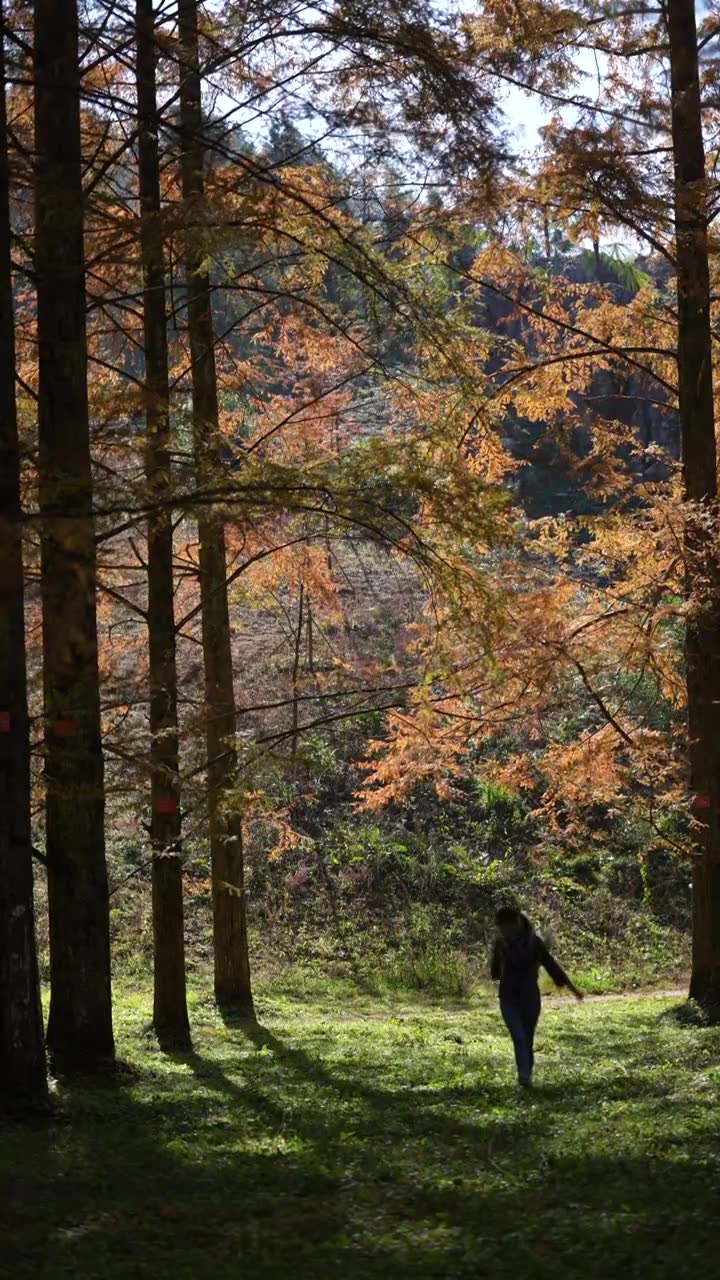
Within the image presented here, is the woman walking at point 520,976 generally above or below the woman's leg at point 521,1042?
above

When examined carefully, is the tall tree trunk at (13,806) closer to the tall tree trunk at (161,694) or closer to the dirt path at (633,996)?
the tall tree trunk at (161,694)

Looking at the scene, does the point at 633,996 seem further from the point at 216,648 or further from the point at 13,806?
the point at 13,806

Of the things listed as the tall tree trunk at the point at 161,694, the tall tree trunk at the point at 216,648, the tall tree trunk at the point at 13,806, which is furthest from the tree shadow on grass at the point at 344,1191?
the tall tree trunk at the point at 216,648

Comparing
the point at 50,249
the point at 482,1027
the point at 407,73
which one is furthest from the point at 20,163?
the point at 482,1027

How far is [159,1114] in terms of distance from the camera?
26.9 feet

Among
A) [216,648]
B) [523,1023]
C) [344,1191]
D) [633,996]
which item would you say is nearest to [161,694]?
[216,648]

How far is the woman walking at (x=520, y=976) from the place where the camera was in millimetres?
9289

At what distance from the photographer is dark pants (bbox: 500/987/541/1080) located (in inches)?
365

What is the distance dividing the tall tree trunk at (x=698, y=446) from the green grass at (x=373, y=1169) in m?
1.87

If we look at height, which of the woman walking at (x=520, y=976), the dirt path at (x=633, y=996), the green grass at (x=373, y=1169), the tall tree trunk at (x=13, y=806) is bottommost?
the dirt path at (x=633, y=996)

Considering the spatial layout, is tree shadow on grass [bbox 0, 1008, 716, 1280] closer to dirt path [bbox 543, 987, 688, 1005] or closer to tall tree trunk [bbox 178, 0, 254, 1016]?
tall tree trunk [bbox 178, 0, 254, 1016]

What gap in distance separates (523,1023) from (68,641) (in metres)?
4.25

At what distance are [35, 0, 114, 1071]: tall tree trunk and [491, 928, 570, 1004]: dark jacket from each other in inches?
112

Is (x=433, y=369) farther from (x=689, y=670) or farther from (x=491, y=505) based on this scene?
(x=689, y=670)
